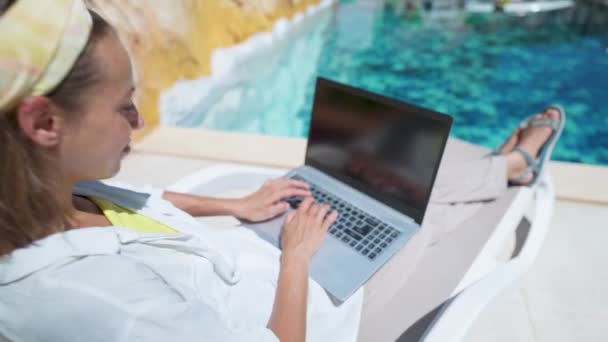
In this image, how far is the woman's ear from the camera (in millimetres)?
510

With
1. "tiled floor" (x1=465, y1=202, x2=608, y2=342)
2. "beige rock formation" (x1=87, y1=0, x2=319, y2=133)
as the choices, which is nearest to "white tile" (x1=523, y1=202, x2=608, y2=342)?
"tiled floor" (x1=465, y1=202, x2=608, y2=342)

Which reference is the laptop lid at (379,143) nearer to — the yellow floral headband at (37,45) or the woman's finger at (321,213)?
the woman's finger at (321,213)

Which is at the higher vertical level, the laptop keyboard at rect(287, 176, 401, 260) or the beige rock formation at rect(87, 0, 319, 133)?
the beige rock formation at rect(87, 0, 319, 133)

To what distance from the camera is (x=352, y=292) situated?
0.94 m

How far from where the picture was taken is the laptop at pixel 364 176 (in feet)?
3.26

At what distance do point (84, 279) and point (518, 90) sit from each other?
5861mm

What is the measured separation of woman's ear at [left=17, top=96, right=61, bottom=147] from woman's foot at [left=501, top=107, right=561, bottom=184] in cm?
144

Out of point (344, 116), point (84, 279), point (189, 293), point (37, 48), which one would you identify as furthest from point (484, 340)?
point (37, 48)

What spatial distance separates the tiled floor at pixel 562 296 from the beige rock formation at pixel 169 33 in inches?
90.4

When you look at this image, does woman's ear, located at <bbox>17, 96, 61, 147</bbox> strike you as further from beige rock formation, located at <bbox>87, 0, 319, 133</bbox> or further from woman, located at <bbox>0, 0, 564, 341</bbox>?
beige rock formation, located at <bbox>87, 0, 319, 133</bbox>

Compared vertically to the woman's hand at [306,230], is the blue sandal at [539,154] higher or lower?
higher

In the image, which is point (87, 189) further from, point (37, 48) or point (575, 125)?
point (575, 125)

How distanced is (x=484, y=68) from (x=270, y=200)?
5.93 m

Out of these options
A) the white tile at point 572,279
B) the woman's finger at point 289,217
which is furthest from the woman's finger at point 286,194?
the white tile at point 572,279
